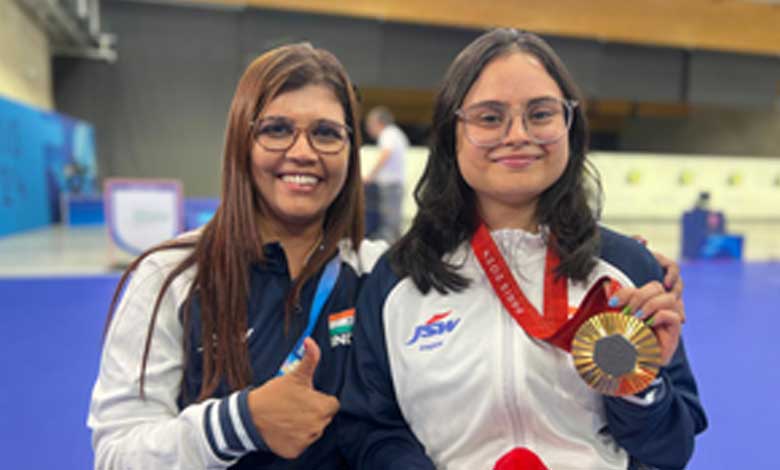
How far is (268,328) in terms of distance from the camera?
126 cm

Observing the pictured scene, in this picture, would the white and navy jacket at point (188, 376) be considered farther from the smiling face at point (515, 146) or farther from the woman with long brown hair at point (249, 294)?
the smiling face at point (515, 146)

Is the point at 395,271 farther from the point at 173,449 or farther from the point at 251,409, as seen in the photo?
the point at 173,449

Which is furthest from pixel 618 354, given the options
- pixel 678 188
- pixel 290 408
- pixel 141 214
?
pixel 678 188

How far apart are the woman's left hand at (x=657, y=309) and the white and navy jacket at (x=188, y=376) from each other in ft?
2.13

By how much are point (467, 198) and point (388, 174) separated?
5.36 meters

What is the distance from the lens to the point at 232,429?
102cm

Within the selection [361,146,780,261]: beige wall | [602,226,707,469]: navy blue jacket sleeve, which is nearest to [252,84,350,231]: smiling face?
[602,226,707,469]: navy blue jacket sleeve

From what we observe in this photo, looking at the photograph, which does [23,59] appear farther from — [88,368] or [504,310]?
[504,310]

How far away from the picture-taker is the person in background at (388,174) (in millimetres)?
6508

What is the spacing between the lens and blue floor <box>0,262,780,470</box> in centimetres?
211

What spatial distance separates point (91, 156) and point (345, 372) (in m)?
12.0

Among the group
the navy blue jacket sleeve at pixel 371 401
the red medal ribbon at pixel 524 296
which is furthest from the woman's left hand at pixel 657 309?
the navy blue jacket sleeve at pixel 371 401

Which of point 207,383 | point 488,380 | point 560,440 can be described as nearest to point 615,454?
point 560,440

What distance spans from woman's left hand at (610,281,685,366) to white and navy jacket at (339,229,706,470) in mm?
104
